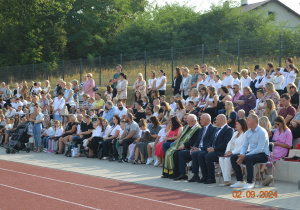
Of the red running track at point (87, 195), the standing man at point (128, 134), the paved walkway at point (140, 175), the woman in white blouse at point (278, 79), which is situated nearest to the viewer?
the red running track at point (87, 195)

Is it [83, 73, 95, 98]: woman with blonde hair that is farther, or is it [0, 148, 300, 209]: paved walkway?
[83, 73, 95, 98]: woman with blonde hair

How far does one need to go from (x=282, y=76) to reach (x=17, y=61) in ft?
124

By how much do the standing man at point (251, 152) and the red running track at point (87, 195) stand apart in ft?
4.12

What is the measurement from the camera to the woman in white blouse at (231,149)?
11062mm

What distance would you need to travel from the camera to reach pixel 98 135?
1706 cm

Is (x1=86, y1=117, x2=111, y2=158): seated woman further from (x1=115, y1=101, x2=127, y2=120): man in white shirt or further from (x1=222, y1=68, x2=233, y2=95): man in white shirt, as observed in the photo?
(x1=222, y1=68, x2=233, y2=95): man in white shirt

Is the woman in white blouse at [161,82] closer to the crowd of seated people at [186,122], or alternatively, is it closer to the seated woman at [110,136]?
the crowd of seated people at [186,122]

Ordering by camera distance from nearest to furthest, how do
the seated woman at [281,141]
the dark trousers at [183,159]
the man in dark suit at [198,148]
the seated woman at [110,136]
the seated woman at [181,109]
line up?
the seated woman at [281,141] < the man in dark suit at [198,148] < the dark trousers at [183,159] < the seated woman at [181,109] < the seated woman at [110,136]

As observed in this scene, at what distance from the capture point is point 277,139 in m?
11.7

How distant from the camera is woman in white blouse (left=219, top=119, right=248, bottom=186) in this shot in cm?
1106
